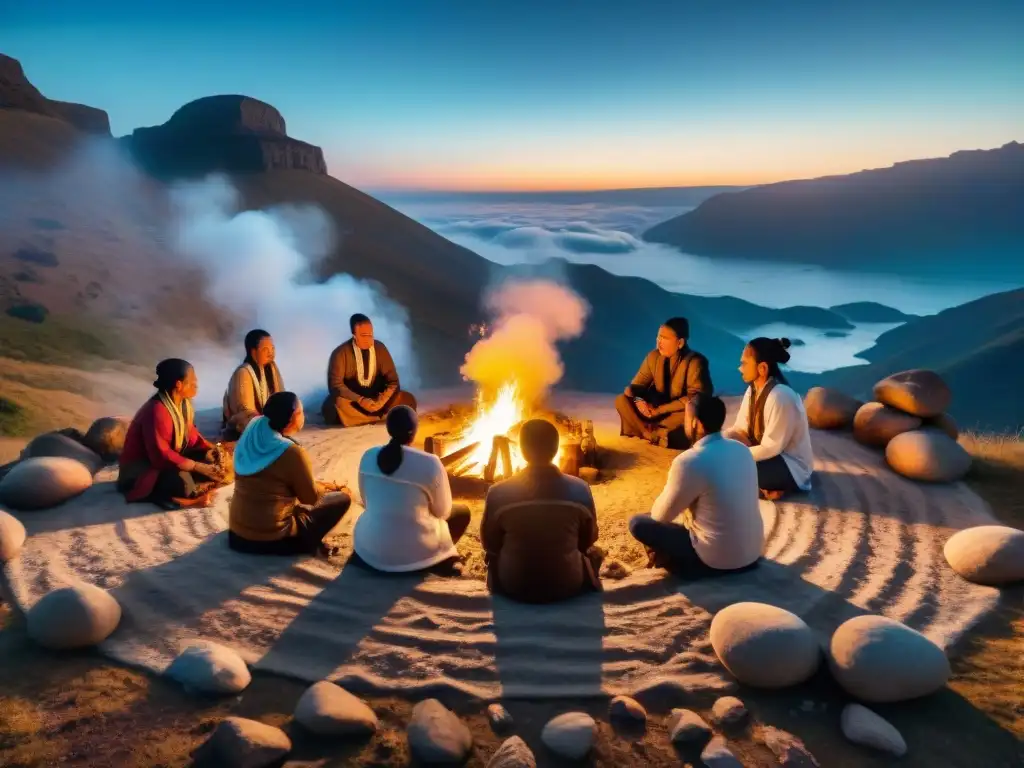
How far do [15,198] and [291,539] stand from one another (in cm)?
2553

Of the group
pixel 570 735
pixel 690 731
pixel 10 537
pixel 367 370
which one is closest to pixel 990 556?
pixel 690 731

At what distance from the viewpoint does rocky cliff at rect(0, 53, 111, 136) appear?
33312 millimetres

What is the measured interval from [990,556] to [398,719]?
415 cm

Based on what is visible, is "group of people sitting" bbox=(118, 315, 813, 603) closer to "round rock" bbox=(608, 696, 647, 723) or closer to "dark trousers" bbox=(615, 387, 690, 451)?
"round rock" bbox=(608, 696, 647, 723)

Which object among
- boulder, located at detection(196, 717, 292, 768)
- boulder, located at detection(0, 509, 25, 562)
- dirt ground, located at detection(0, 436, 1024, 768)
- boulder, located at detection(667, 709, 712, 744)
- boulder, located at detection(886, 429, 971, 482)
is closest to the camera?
boulder, located at detection(196, 717, 292, 768)

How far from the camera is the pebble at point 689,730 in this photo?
3.34 meters

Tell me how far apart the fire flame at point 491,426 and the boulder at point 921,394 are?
3700mm

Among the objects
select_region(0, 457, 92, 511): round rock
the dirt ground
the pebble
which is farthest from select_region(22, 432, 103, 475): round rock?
the pebble

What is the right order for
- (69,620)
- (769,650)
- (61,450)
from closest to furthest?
(769,650) → (69,620) → (61,450)

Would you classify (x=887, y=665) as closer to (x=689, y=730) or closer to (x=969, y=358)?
(x=689, y=730)

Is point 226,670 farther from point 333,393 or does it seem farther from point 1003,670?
point 333,393

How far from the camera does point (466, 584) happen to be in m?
4.79

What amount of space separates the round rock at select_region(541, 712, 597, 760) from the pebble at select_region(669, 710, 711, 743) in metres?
0.39

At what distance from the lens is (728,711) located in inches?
137
